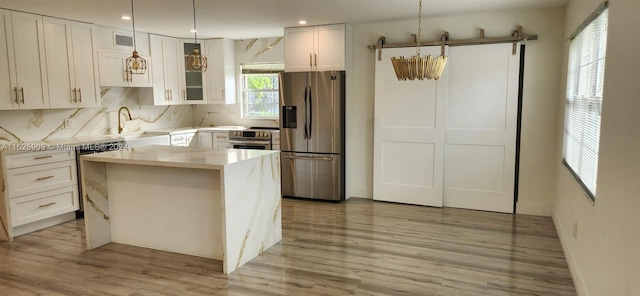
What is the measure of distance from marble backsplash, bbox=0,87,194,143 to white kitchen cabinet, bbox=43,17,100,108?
40 centimetres

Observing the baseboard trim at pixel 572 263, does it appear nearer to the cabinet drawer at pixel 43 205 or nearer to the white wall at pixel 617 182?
the white wall at pixel 617 182

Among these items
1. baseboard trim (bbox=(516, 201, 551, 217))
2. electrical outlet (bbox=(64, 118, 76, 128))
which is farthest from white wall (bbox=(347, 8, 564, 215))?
electrical outlet (bbox=(64, 118, 76, 128))

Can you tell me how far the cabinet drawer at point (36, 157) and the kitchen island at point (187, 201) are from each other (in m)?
0.96

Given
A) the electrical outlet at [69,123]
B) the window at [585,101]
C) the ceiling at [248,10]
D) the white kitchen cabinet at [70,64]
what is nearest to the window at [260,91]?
the ceiling at [248,10]

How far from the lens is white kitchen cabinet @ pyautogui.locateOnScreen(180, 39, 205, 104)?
6.69 meters

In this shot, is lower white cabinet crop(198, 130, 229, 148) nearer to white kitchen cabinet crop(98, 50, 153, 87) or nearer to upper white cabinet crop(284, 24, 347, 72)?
white kitchen cabinet crop(98, 50, 153, 87)

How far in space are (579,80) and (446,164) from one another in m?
1.93

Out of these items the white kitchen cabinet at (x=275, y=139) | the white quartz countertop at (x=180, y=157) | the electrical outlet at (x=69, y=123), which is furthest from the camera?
the white kitchen cabinet at (x=275, y=139)

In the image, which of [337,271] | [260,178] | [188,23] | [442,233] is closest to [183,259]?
[260,178]

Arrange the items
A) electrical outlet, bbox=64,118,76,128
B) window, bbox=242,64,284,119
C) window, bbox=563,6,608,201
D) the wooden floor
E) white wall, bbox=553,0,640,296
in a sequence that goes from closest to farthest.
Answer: white wall, bbox=553,0,640,296
window, bbox=563,6,608,201
the wooden floor
electrical outlet, bbox=64,118,76,128
window, bbox=242,64,284,119

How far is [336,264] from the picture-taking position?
→ 355 cm

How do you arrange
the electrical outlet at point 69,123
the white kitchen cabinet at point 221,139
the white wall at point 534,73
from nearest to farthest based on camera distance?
the white wall at point 534,73
the electrical outlet at point 69,123
the white kitchen cabinet at point 221,139

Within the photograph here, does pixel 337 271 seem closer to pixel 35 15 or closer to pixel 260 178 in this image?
pixel 260 178

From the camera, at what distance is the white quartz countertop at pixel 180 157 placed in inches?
134
